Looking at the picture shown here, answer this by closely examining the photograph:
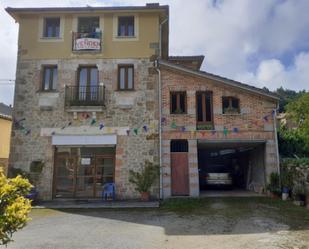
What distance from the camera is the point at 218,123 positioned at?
544 inches

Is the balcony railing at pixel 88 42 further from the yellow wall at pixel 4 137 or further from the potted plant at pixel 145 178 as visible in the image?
the yellow wall at pixel 4 137

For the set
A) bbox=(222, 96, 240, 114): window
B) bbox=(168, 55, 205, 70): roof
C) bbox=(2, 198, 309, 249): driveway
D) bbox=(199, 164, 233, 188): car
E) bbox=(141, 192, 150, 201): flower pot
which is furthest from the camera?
bbox=(168, 55, 205, 70): roof

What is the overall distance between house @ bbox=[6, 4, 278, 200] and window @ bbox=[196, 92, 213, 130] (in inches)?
1.9

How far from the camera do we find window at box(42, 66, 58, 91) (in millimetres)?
14669

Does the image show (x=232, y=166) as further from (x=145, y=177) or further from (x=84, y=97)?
(x=84, y=97)

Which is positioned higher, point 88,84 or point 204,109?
point 88,84

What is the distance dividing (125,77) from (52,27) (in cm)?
477

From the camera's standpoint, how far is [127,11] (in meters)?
14.7

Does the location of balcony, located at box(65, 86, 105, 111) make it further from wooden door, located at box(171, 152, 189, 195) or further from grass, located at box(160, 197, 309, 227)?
grass, located at box(160, 197, 309, 227)

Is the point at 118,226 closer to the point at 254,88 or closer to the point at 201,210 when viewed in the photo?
the point at 201,210

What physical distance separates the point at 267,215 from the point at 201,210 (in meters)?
2.27

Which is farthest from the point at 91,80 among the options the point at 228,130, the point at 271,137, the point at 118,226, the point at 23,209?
the point at 23,209

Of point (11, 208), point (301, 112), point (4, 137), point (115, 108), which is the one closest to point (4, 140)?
point (4, 137)

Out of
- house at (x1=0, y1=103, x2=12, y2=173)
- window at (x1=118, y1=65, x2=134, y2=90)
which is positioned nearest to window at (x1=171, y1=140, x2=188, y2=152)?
window at (x1=118, y1=65, x2=134, y2=90)
